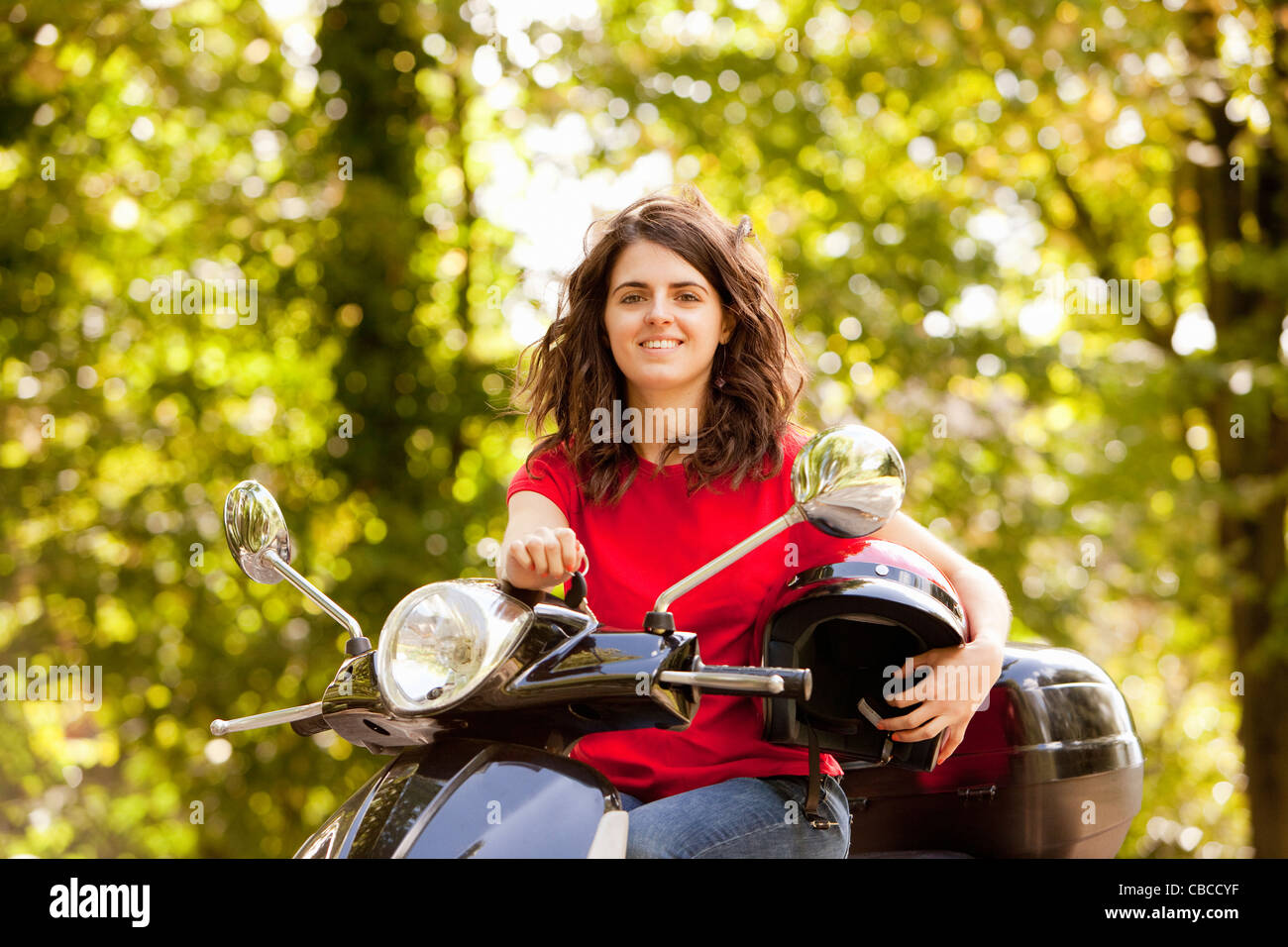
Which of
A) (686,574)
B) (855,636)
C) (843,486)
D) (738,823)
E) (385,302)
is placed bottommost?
(738,823)

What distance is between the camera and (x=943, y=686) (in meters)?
2.01

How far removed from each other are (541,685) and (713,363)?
1.13 meters

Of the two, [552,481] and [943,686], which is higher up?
[552,481]

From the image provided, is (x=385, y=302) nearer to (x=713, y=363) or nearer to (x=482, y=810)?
(x=713, y=363)

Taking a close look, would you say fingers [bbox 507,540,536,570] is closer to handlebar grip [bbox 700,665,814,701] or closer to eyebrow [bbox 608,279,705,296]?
handlebar grip [bbox 700,665,814,701]

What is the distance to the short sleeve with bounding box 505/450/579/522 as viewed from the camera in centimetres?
247

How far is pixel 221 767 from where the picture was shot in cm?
762

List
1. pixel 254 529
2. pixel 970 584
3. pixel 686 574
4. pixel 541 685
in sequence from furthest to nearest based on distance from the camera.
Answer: pixel 686 574
pixel 970 584
pixel 254 529
pixel 541 685

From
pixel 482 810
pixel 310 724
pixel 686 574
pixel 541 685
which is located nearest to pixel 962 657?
pixel 686 574

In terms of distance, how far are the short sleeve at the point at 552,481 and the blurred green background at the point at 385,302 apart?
4.43 m

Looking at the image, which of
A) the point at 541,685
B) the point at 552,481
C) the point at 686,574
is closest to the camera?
the point at 541,685

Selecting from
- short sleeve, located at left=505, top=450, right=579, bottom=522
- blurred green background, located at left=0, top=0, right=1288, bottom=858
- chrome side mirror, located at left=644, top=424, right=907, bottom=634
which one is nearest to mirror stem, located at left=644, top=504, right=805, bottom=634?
chrome side mirror, located at left=644, top=424, right=907, bottom=634

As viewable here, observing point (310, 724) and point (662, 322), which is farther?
point (662, 322)

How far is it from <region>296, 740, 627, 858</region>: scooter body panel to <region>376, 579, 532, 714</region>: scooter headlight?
0.11m
